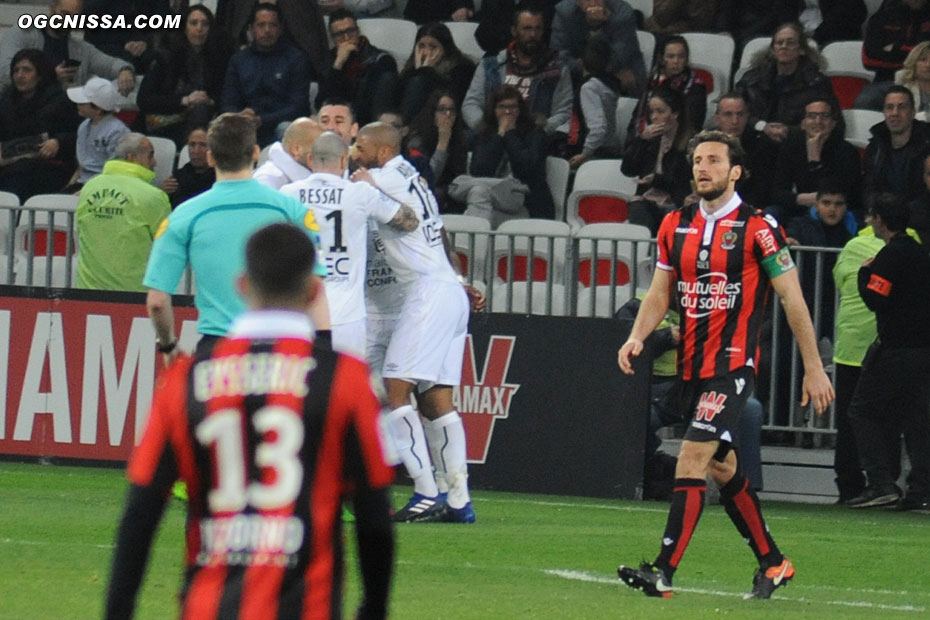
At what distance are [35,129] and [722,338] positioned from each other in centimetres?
1102

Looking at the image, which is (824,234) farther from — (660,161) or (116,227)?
(116,227)

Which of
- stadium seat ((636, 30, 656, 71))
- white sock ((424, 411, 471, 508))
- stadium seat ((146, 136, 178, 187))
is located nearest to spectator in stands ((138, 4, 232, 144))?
stadium seat ((146, 136, 178, 187))

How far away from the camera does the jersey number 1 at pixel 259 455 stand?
3721 millimetres

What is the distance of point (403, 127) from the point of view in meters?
16.7

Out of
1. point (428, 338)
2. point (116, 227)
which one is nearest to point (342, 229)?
point (428, 338)

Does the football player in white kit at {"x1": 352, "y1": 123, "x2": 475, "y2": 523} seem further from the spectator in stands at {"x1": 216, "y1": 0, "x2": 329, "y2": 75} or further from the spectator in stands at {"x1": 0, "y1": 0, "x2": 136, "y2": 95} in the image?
the spectator in stands at {"x1": 0, "y1": 0, "x2": 136, "y2": 95}

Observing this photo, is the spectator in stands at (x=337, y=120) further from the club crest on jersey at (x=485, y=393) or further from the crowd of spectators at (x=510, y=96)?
the crowd of spectators at (x=510, y=96)

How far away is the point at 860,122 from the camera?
16500 millimetres

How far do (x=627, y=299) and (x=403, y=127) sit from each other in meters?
3.60

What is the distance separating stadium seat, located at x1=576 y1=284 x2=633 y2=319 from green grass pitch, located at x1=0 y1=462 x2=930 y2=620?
146 centimetres

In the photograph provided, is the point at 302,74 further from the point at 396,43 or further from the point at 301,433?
the point at 301,433

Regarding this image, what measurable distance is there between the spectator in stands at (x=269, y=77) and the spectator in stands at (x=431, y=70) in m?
0.96

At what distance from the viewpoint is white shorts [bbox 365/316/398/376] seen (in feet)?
38.7

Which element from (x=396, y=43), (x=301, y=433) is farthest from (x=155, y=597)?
(x=396, y=43)
